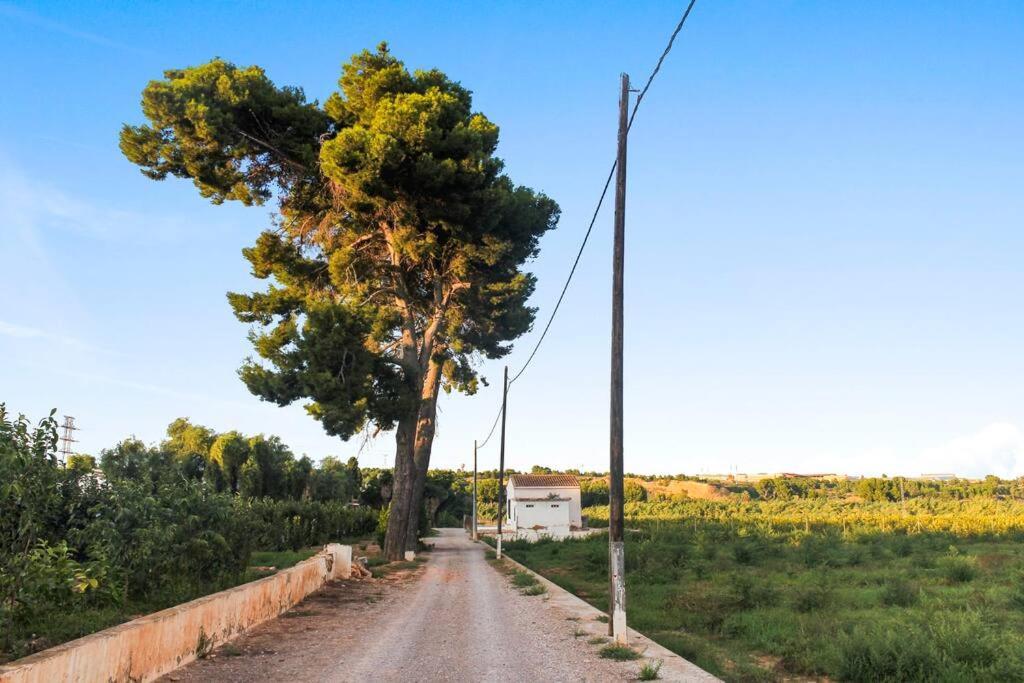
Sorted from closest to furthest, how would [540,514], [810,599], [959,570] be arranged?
[810,599] → [959,570] → [540,514]

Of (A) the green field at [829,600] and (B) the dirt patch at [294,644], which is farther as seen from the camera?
(A) the green field at [829,600]

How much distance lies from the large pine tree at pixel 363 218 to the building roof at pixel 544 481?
113 feet

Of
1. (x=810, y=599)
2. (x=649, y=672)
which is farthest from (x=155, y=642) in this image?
(x=810, y=599)

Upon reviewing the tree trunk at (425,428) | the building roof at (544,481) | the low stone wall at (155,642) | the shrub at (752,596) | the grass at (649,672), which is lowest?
the shrub at (752,596)

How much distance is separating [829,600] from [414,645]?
946 cm

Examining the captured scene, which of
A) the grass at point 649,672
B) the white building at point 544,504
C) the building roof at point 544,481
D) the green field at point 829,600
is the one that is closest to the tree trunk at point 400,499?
the green field at point 829,600

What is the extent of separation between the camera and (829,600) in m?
15.5

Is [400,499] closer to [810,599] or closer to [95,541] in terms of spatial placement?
[810,599]

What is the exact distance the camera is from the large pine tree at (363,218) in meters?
23.3

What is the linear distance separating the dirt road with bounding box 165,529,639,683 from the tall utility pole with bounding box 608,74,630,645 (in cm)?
79

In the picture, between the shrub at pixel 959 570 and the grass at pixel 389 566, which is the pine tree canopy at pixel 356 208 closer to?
the grass at pixel 389 566

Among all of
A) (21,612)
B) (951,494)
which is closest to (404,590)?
(21,612)

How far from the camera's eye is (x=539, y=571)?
27.8 m

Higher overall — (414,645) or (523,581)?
(414,645)
